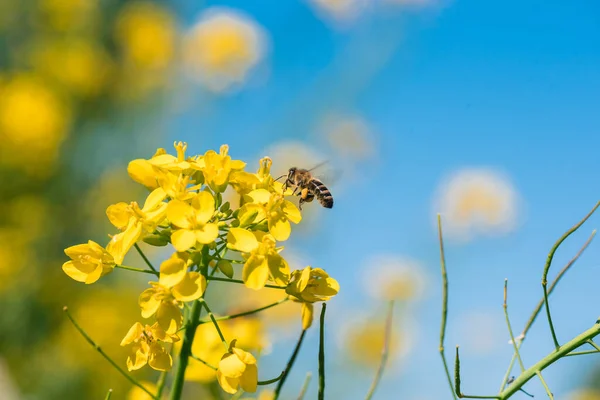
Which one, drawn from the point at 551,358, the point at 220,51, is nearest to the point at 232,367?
the point at 551,358

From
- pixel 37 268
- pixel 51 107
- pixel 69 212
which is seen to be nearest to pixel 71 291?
pixel 37 268

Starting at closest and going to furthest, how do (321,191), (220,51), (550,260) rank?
(550,260), (321,191), (220,51)

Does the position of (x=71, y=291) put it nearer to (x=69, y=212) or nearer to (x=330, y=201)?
(x=69, y=212)

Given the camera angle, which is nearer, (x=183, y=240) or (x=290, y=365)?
(x=183, y=240)

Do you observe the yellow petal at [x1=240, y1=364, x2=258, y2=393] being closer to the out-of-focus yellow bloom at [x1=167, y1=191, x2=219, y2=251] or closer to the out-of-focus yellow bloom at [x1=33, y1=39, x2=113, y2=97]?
the out-of-focus yellow bloom at [x1=167, y1=191, x2=219, y2=251]

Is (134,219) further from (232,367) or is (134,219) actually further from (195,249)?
(232,367)

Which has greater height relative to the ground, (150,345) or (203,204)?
(203,204)
